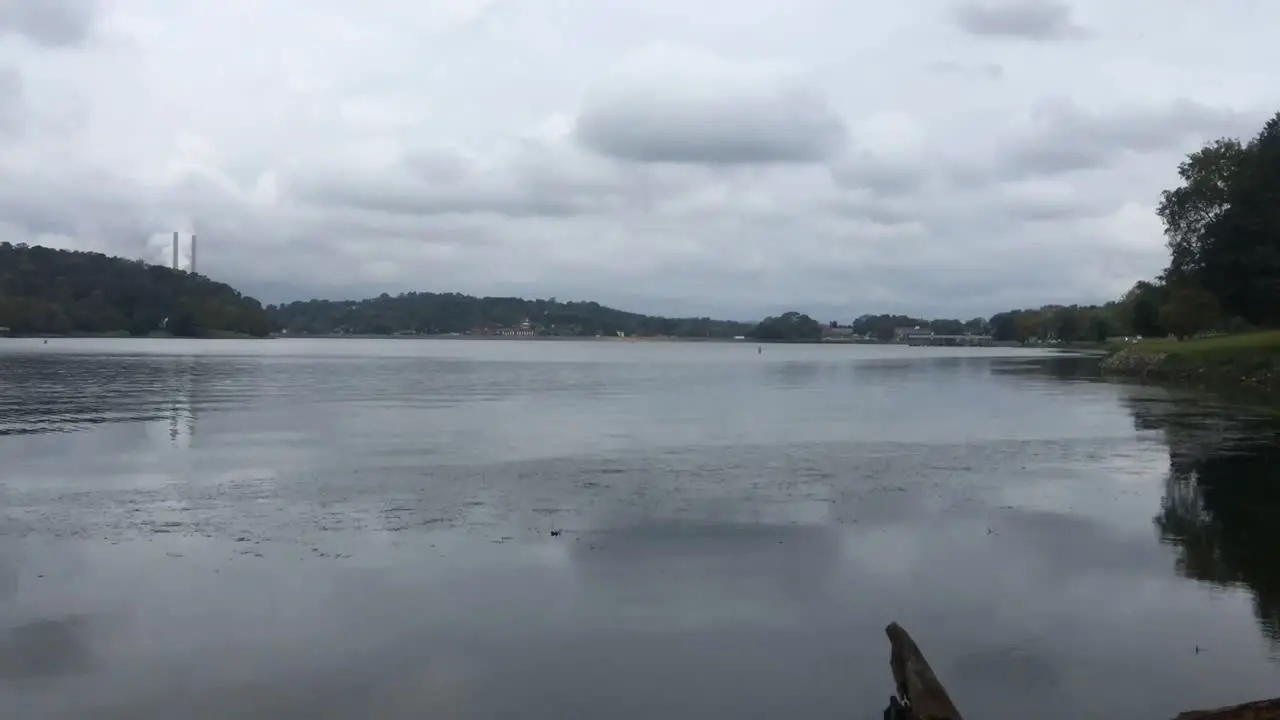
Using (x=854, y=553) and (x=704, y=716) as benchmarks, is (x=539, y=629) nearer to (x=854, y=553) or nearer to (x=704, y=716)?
(x=704, y=716)

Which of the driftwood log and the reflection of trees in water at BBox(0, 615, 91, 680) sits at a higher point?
the driftwood log

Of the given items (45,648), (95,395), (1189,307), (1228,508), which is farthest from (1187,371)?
(45,648)

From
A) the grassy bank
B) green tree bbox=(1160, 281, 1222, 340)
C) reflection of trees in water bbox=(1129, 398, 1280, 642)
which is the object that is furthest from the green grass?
reflection of trees in water bbox=(1129, 398, 1280, 642)

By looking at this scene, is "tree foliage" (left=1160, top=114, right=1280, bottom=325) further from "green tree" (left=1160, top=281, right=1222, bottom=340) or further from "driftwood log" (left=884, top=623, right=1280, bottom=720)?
"driftwood log" (left=884, top=623, right=1280, bottom=720)

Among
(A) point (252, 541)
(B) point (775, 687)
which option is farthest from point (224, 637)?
(B) point (775, 687)

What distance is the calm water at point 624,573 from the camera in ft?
38.4

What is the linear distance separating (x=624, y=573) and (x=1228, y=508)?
12575 mm

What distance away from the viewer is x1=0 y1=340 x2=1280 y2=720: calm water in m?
11.7

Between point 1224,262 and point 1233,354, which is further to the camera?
point 1233,354

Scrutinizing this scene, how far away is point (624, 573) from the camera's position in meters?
16.1

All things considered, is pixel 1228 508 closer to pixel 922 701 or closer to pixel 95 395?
pixel 922 701

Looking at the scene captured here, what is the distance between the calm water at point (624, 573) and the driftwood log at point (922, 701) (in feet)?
2.97

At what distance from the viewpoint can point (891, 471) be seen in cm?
2695

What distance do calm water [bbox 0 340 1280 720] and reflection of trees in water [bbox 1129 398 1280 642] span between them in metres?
0.10
